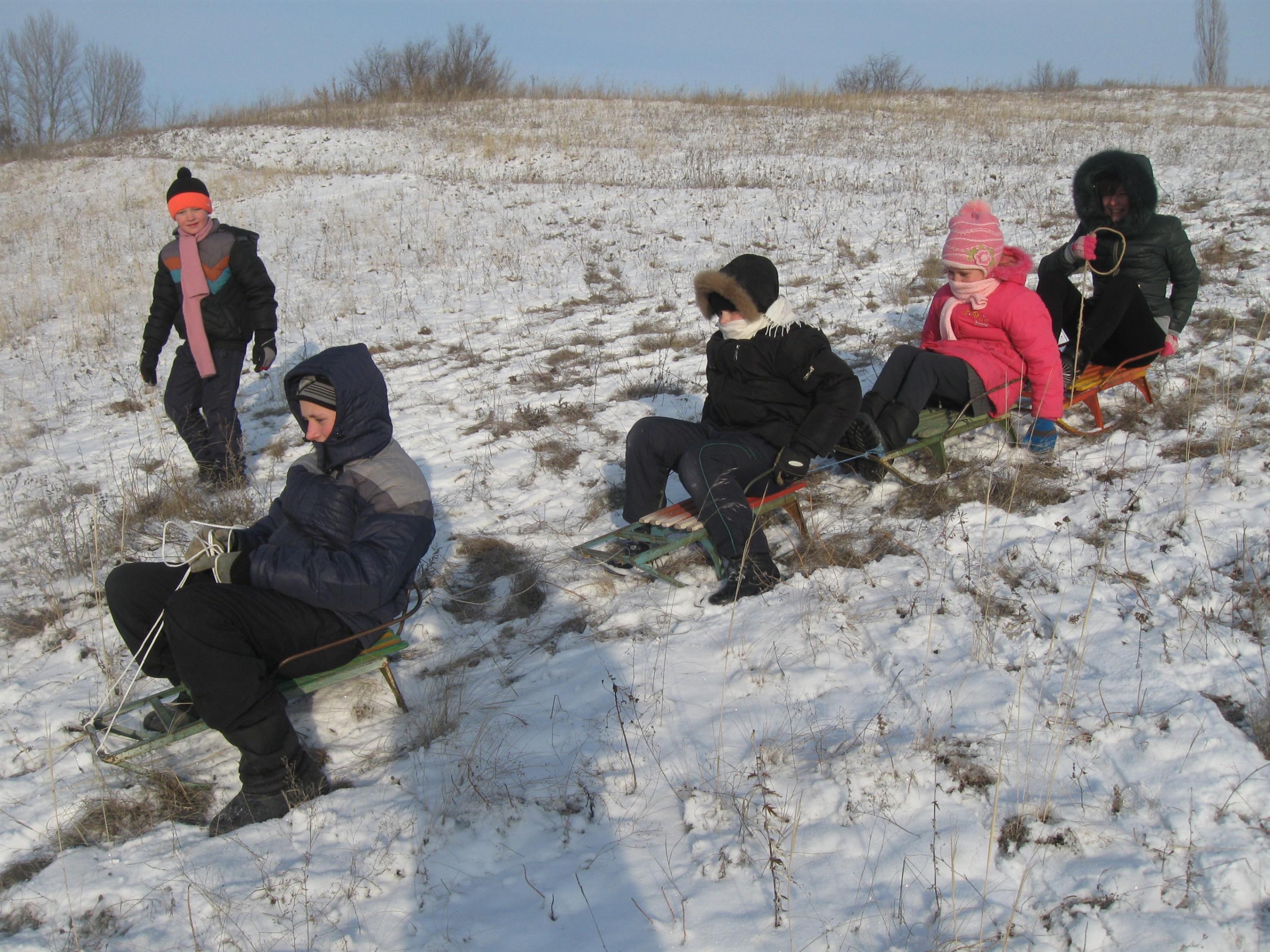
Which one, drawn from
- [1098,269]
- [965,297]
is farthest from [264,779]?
[1098,269]

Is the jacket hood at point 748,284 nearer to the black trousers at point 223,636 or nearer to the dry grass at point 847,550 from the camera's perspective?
the dry grass at point 847,550

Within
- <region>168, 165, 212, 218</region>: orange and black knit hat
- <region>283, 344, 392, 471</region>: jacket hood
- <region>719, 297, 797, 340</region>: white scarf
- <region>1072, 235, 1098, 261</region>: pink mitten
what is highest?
<region>168, 165, 212, 218</region>: orange and black knit hat

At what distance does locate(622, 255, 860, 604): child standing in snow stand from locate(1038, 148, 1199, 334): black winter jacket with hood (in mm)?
2643

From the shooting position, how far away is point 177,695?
364 centimetres

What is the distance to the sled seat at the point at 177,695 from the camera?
3328 millimetres

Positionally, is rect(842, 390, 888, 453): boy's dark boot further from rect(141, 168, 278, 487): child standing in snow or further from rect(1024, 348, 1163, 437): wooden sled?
rect(141, 168, 278, 487): child standing in snow

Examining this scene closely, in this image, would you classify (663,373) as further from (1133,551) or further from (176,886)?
(176,886)

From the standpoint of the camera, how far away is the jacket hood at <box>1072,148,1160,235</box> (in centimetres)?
552

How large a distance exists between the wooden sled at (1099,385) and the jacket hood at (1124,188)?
3.00 feet

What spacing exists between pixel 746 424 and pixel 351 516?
7.01 ft

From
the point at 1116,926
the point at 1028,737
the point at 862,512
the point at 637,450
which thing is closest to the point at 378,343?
the point at 637,450

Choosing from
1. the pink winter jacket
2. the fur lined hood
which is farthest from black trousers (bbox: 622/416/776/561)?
the pink winter jacket

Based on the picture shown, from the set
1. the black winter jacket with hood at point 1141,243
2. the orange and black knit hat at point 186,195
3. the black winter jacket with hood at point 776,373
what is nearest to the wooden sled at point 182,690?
the black winter jacket with hood at point 776,373

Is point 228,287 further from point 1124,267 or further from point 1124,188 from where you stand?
point 1124,267
